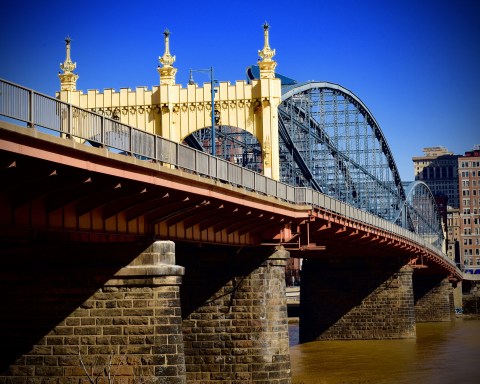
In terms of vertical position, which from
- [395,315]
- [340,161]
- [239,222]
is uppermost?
[340,161]

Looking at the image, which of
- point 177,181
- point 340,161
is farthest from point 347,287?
point 177,181

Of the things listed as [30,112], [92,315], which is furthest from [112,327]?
[30,112]

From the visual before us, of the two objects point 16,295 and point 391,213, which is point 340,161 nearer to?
point 391,213

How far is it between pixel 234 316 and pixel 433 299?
278 ft

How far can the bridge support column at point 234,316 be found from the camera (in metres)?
43.2

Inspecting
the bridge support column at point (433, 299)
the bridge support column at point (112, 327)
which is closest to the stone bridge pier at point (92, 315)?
the bridge support column at point (112, 327)

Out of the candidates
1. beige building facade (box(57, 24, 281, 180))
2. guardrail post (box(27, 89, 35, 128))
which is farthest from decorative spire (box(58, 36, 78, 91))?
guardrail post (box(27, 89, 35, 128))

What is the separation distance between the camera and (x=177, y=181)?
103 feet

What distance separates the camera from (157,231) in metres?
33.6

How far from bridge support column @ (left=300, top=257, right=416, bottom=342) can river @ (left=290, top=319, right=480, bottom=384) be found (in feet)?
4.34

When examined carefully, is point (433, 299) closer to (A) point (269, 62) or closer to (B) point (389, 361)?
(B) point (389, 361)

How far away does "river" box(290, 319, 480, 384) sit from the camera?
57688 millimetres

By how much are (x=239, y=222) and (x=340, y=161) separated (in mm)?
54673

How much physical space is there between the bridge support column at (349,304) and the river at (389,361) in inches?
52.0
